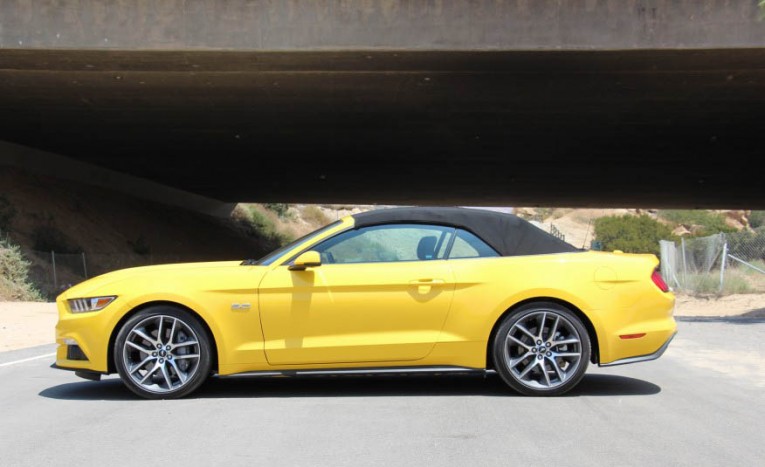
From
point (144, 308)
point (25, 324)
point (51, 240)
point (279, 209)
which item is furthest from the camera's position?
point (279, 209)

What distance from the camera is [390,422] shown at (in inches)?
270

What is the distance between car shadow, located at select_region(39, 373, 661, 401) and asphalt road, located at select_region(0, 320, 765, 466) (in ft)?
0.06

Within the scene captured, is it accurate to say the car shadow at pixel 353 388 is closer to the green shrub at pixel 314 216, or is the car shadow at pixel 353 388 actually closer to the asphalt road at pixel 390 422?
the asphalt road at pixel 390 422

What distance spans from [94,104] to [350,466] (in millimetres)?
21944

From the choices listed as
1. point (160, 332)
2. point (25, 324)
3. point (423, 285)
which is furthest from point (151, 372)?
point (25, 324)

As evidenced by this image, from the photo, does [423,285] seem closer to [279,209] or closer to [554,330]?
[554,330]

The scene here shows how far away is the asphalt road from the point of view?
5.84 meters

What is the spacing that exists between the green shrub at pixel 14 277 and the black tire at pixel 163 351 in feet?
60.4

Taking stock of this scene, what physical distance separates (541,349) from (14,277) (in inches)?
840

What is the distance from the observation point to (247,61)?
20.3 meters

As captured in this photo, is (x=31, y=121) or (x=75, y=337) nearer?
(x=75, y=337)

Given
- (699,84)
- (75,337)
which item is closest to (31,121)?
(699,84)

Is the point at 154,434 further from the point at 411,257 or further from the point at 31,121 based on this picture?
the point at 31,121

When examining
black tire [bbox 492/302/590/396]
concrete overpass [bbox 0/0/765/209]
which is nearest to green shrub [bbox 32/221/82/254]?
concrete overpass [bbox 0/0/765/209]
